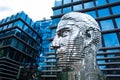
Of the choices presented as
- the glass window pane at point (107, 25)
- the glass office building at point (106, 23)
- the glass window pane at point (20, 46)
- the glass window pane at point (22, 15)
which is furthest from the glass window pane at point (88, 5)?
the glass window pane at point (20, 46)

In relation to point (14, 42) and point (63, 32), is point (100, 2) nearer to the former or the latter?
point (14, 42)

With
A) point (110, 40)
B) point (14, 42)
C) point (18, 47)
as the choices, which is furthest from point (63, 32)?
point (18, 47)

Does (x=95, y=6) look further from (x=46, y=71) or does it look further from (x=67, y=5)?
(x=46, y=71)

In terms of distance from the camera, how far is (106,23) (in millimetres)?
17969

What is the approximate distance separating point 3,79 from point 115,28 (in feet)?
57.2

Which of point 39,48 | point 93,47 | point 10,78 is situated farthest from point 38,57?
point 93,47

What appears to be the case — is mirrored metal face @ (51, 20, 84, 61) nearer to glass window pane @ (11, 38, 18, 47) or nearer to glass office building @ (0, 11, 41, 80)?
glass office building @ (0, 11, 41, 80)

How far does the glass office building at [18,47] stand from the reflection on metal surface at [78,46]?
19.6 m

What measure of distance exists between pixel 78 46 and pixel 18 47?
25.4 metres

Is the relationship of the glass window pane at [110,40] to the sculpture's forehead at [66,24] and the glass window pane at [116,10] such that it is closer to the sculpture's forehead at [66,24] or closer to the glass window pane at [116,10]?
the glass window pane at [116,10]

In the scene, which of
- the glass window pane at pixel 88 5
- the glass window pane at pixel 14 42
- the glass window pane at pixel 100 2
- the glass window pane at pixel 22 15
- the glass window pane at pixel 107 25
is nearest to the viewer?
the glass window pane at pixel 107 25

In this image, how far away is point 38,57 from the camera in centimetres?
3025

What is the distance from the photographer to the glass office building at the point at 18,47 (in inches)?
918

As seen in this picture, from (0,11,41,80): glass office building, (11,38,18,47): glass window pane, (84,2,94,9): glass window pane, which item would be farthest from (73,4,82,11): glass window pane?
(11,38,18,47): glass window pane
